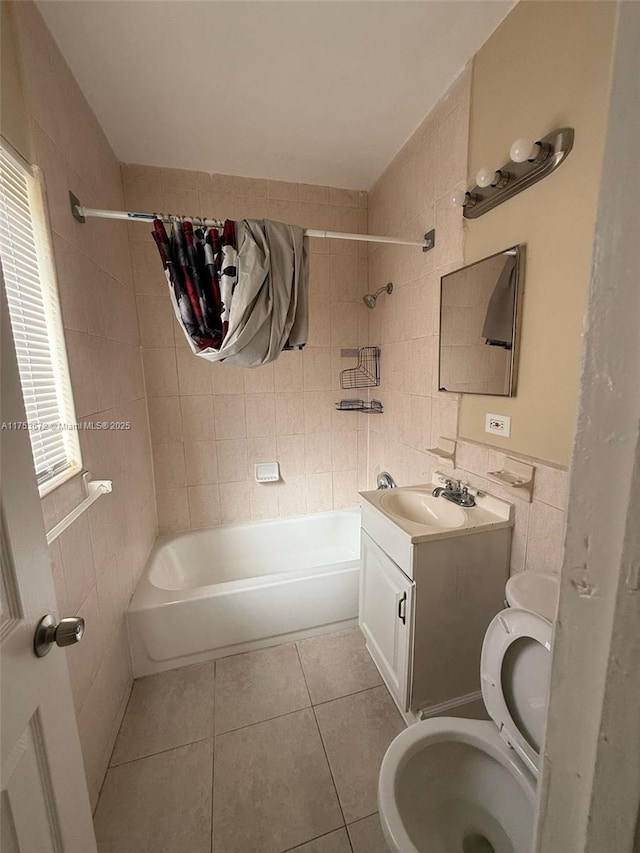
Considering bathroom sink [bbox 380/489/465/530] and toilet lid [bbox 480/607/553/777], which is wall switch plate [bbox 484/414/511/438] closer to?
bathroom sink [bbox 380/489/465/530]

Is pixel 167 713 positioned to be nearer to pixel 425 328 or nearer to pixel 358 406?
pixel 358 406

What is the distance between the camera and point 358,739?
133cm

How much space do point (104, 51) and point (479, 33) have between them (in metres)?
1.38

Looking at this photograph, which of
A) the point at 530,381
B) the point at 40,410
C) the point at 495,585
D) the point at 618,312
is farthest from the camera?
the point at 495,585

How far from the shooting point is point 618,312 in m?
0.27

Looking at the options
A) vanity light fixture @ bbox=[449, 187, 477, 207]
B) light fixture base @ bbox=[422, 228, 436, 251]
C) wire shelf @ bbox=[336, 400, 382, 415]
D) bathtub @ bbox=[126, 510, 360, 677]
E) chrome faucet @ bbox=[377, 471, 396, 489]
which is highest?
vanity light fixture @ bbox=[449, 187, 477, 207]

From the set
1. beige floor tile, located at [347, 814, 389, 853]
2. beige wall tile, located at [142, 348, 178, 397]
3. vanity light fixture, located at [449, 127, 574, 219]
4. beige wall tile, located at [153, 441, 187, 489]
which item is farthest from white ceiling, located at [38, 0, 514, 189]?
beige floor tile, located at [347, 814, 389, 853]

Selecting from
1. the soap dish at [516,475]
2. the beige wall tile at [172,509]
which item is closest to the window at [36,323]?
the beige wall tile at [172,509]

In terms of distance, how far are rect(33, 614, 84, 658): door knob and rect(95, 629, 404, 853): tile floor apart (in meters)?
1.01

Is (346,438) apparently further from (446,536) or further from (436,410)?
(446,536)

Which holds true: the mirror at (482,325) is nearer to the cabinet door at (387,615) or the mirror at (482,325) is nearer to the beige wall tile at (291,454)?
the cabinet door at (387,615)

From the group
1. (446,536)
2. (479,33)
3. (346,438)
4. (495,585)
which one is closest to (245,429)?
(346,438)

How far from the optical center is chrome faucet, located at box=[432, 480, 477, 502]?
1.45m

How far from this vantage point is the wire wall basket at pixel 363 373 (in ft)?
7.68
